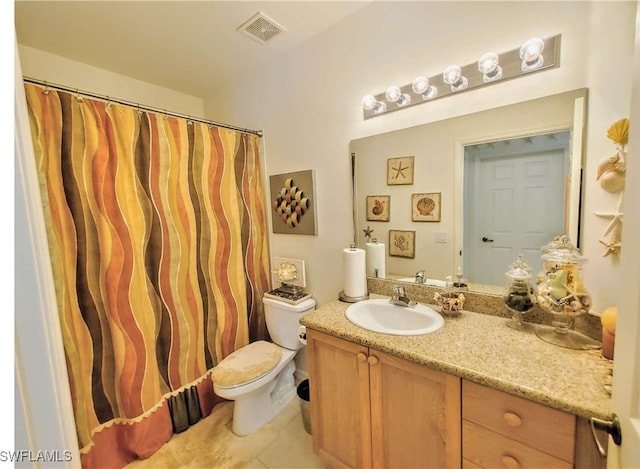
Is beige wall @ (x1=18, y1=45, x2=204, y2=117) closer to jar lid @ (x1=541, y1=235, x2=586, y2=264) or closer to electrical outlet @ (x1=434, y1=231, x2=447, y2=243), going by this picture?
electrical outlet @ (x1=434, y1=231, x2=447, y2=243)

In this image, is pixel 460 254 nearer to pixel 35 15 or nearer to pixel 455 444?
pixel 455 444

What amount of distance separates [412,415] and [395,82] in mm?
1590

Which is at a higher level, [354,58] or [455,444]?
[354,58]

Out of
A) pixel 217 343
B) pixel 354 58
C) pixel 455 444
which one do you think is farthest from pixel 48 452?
pixel 354 58

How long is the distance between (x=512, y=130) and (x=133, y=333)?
220cm

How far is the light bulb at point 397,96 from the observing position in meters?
1.40

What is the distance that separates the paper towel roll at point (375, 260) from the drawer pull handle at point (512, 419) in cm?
87

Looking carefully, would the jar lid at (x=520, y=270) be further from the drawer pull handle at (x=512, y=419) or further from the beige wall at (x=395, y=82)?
the drawer pull handle at (x=512, y=419)

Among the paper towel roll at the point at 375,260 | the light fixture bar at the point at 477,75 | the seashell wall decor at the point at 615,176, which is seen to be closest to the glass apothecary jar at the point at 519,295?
the seashell wall decor at the point at 615,176

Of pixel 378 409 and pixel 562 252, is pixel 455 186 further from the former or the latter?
pixel 378 409

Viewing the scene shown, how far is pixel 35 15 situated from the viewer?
1413mm

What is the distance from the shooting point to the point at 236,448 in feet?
5.09

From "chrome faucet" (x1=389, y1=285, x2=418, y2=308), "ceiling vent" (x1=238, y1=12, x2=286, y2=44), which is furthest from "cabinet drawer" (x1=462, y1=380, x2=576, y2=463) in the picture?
"ceiling vent" (x1=238, y1=12, x2=286, y2=44)

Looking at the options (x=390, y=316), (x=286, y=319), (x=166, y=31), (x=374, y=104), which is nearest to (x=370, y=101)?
(x=374, y=104)
